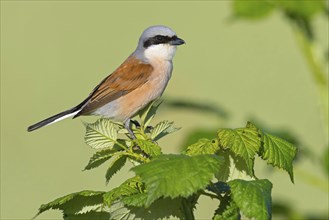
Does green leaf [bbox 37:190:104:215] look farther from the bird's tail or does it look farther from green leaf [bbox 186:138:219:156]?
the bird's tail

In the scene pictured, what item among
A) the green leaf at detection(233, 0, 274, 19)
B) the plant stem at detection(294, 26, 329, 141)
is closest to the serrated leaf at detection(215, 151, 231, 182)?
the plant stem at detection(294, 26, 329, 141)

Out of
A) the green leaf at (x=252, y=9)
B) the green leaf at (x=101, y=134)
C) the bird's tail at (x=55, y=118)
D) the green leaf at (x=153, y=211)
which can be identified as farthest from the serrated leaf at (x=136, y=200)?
the bird's tail at (x=55, y=118)

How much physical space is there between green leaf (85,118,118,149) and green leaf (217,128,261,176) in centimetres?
38

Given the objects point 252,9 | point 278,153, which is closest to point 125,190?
point 278,153

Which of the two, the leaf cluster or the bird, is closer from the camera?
the leaf cluster

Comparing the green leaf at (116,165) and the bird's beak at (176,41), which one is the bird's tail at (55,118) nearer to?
the bird's beak at (176,41)

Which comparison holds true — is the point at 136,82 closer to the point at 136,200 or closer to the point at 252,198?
the point at 136,200

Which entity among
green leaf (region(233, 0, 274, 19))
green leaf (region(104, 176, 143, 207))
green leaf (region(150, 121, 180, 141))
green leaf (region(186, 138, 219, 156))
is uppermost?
green leaf (region(233, 0, 274, 19))

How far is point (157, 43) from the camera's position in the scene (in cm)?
511

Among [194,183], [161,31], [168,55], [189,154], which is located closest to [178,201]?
[189,154]

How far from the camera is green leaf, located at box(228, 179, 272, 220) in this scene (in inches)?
83.2

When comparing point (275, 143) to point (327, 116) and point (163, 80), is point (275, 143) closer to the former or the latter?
point (327, 116)

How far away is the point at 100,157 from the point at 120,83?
104 inches

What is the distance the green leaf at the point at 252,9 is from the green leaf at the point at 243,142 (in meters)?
1.74
